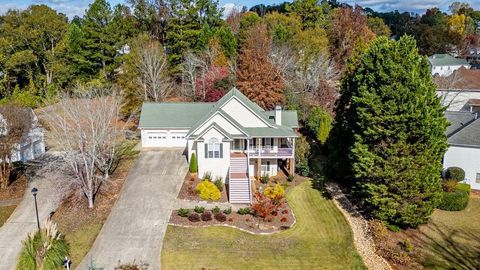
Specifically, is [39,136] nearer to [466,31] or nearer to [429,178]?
[429,178]

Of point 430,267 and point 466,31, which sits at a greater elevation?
point 466,31

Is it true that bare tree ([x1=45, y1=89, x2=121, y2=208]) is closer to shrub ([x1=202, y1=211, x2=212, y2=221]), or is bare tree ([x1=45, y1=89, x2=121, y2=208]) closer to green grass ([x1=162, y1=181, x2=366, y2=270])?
green grass ([x1=162, y1=181, x2=366, y2=270])

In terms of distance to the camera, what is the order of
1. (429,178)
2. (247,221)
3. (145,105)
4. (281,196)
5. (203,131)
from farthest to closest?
(145,105), (203,131), (281,196), (247,221), (429,178)

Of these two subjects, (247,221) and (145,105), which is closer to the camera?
(247,221)

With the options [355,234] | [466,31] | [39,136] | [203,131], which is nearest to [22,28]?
[39,136]

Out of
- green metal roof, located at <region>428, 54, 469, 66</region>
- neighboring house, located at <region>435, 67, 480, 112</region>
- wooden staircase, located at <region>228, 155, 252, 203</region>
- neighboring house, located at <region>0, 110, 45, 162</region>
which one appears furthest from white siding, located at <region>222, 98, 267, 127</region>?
green metal roof, located at <region>428, 54, 469, 66</region>

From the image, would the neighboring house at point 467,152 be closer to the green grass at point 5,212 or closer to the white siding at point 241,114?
the white siding at point 241,114
